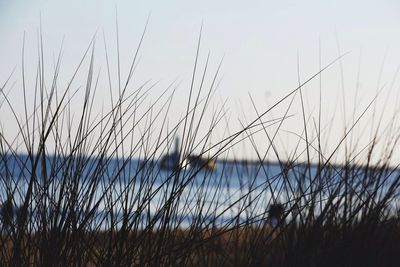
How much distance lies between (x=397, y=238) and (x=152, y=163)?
0.89 m

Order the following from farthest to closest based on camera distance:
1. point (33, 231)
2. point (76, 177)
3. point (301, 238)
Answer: point (301, 238) < point (33, 231) < point (76, 177)

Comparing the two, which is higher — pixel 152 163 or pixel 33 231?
pixel 152 163

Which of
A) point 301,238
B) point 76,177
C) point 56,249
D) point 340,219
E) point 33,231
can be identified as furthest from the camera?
point 340,219

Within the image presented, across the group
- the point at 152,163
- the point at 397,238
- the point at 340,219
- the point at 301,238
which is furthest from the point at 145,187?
the point at 397,238

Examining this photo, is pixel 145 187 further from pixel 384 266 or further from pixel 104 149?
pixel 384 266

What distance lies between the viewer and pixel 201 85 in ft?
5.49

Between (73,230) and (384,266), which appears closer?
(73,230)

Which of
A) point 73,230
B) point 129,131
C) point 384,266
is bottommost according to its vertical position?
point 384,266

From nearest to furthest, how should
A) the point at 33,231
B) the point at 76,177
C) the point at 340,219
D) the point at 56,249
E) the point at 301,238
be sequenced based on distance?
the point at 56,249 < the point at 76,177 < the point at 33,231 < the point at 301,238 < the point at 340,219

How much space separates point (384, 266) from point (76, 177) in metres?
0.96

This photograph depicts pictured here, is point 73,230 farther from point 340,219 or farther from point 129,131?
point 340,219

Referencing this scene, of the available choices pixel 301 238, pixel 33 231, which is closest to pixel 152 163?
pixel 33 231

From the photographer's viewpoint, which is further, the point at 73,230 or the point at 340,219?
the point at 340,219

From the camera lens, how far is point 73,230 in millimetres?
1431
